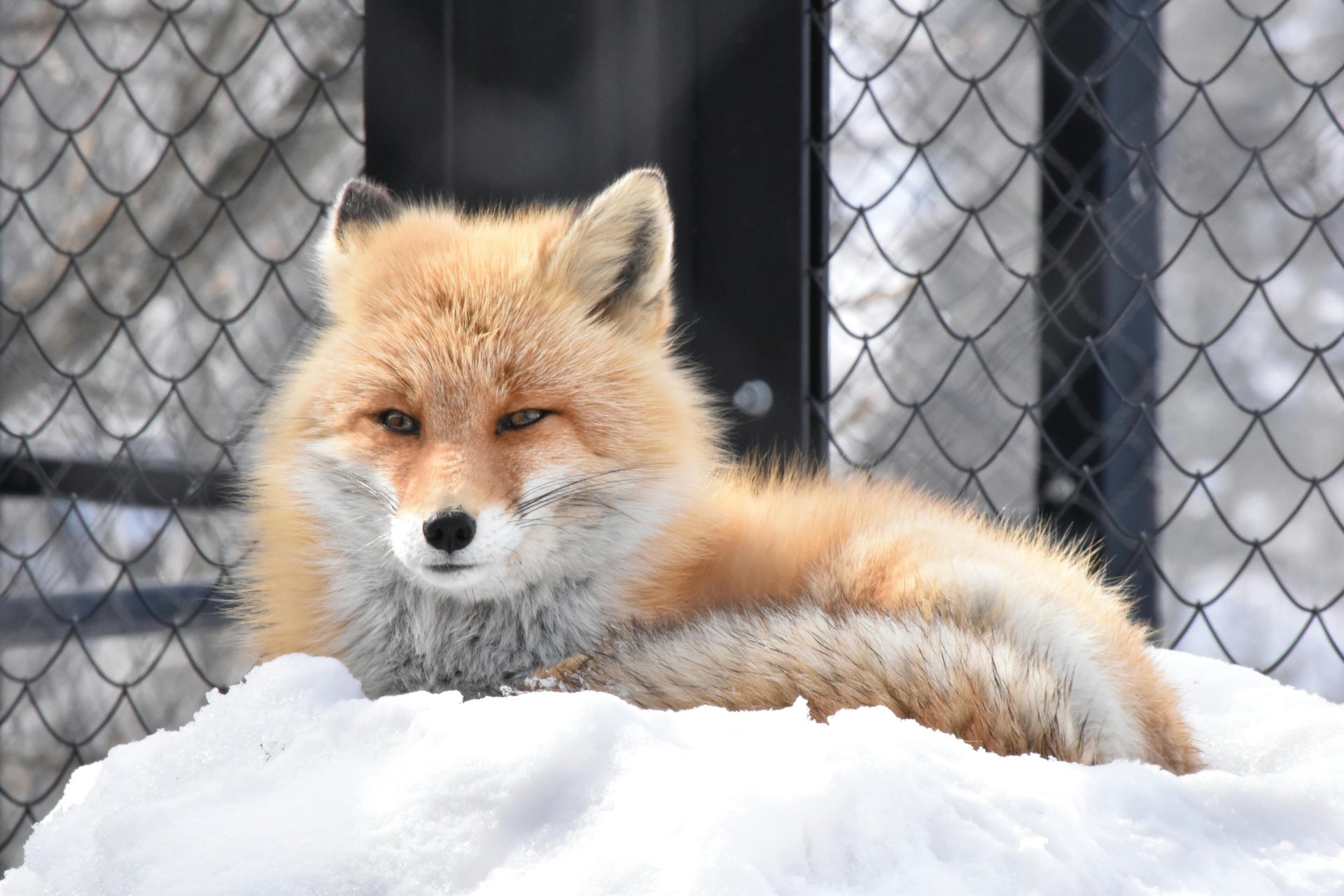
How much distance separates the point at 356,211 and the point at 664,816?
88 centimetres

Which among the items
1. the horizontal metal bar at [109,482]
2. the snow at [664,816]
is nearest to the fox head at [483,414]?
the snow at [664,816]

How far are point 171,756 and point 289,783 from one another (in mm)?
147

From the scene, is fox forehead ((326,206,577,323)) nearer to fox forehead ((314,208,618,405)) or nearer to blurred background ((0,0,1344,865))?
fox forehead ((314,208,618,405))

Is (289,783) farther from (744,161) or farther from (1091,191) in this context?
(1091,191)

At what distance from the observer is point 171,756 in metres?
0.84

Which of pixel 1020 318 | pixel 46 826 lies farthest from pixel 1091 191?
pixel 46 826

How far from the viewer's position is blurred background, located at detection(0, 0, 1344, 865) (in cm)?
151

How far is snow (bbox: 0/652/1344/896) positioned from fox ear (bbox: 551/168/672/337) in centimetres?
53

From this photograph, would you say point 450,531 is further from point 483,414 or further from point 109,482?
point 109,482

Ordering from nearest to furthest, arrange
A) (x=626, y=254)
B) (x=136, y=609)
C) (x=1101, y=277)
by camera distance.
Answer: (x=626, y=254), (x=1101, y=277), (x=136, y=609)

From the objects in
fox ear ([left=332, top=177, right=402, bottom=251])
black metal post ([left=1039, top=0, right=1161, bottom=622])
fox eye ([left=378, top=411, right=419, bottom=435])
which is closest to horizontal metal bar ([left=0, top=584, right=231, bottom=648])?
fox ear ([left=332, top=177, right=402, bottom=251])

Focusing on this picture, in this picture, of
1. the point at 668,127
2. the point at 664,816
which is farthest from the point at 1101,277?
the point at 664,816

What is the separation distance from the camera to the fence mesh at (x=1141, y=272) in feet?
5.52

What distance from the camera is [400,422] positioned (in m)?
1.05
